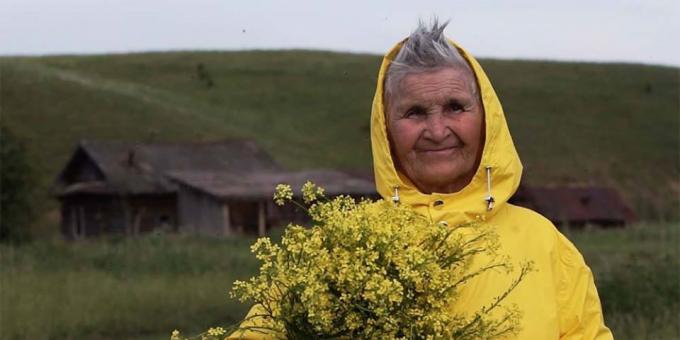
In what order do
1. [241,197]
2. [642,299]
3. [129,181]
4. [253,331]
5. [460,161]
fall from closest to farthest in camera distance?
[253,331]
[460,161]
[642,299]
[241,197]
[129,181]

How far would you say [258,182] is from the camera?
49.2 metres

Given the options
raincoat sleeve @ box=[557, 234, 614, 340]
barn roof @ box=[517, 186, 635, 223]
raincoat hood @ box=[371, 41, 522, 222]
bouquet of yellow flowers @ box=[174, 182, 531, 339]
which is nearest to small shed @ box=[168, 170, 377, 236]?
barn roof @ box=[517, 186, 635, 223]

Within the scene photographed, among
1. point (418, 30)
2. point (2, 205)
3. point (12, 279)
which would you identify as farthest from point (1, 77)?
point (418, 30)

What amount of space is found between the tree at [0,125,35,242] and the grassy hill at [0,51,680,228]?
37.5ft

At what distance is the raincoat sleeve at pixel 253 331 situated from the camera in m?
3.02

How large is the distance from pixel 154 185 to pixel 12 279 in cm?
3405

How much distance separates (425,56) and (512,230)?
0.52 meters

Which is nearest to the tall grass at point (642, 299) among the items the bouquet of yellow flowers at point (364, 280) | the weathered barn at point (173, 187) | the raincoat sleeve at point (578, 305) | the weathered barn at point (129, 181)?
the raincoat sleeve at point (578, 305)

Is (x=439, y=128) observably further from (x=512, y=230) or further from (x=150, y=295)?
(x=150, y=295)

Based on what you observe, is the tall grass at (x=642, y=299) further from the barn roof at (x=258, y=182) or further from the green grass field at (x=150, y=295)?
the barn roof at (x=258, y=182)

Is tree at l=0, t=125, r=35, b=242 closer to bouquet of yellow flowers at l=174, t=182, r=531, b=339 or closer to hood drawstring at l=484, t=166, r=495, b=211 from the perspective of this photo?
hood drawstring at l=484, t=166, r=495, b=211

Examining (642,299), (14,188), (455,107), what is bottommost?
(14,188)

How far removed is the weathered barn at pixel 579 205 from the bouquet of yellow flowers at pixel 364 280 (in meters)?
43.9

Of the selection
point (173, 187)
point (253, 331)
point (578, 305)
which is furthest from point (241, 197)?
point (253, 331)
